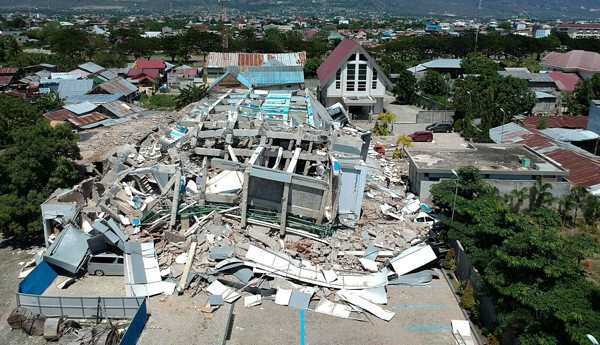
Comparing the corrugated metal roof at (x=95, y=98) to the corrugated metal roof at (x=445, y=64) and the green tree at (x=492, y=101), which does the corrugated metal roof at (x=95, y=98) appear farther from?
the corrugated metal roof at (x=445, y=64)

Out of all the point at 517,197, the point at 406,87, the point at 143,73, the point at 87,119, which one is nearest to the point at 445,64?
the point at 406,87

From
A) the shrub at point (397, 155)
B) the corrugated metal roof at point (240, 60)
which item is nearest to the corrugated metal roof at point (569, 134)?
the shrub at point (397, 155)

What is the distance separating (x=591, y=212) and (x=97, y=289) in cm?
1841

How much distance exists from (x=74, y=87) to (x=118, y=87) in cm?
463

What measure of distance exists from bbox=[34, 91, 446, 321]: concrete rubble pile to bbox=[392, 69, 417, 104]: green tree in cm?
2407

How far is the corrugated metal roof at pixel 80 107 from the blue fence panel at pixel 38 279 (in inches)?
738

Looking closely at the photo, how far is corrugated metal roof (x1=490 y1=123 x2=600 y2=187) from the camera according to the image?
21.2 m

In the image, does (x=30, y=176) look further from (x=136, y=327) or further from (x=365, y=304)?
(x=365, y=304)

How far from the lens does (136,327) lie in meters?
12.0

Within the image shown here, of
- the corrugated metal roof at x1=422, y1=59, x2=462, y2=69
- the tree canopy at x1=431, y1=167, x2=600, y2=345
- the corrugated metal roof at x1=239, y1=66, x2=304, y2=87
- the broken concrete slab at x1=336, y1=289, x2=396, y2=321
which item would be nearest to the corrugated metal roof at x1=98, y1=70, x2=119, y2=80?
the corrugated metal roof at x1=239, y1=66, x2=304, y2=87

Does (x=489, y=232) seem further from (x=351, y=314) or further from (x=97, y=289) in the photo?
(x=97, y=289)

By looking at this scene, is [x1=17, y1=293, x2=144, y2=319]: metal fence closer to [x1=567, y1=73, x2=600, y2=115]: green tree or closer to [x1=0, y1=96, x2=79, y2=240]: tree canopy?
[x1=0, y1=96, x2=79, y2=240]: tree canopy

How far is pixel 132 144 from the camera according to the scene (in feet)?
74.9

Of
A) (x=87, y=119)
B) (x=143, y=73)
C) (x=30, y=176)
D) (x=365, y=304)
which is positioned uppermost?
(x=30, y=176)
